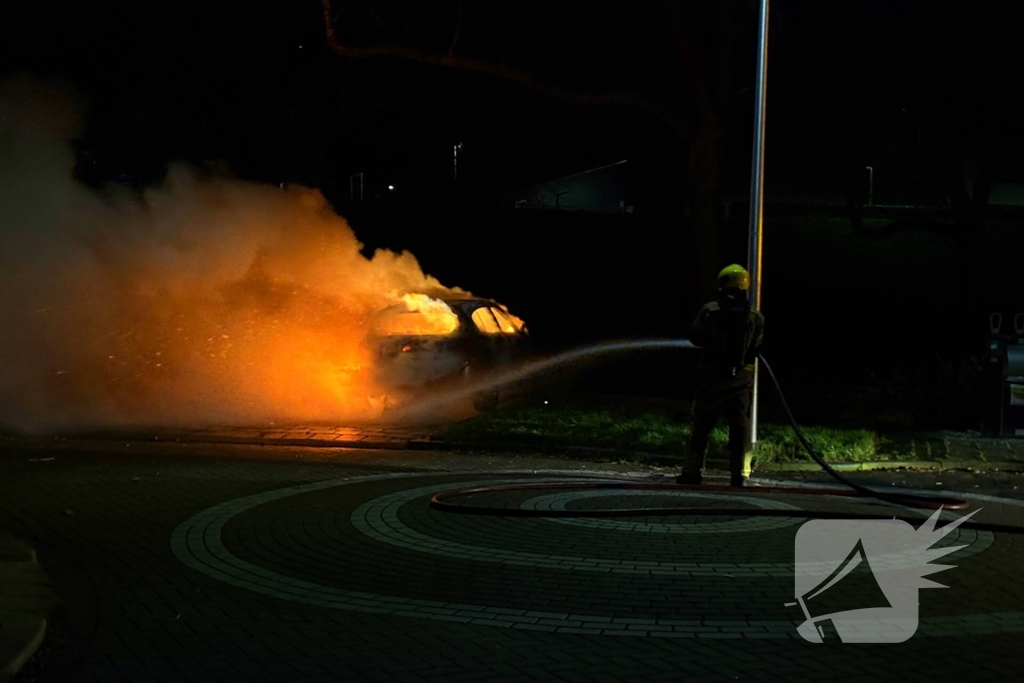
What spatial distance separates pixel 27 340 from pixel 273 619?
10740 mm

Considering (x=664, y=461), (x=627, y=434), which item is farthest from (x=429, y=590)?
(x=627, y=434)

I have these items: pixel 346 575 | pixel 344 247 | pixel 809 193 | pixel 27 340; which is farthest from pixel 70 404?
pixel 809 193

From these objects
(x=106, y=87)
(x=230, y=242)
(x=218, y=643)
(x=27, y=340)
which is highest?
(x=106, y=87)

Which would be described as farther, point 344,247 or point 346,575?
point 344,247

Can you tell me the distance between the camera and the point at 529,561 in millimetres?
7672

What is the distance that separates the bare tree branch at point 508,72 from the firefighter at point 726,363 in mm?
7923

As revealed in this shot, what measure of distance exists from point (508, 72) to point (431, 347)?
479 centimetres

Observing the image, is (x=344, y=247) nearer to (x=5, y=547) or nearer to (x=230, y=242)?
(x=230, y=242)

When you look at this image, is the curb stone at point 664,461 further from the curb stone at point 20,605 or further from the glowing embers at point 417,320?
the curb stone at point 20,605

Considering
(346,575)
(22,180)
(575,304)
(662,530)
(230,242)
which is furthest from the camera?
(575,304)

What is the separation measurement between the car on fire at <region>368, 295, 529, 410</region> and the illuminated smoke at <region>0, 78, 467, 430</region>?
1.09ft

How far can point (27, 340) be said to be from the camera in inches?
610

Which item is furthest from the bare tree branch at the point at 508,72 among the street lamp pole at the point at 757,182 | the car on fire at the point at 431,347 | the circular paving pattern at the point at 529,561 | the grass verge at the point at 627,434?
the circular paving pattern at the point at 529,561

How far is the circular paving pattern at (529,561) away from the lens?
6.41 meters
